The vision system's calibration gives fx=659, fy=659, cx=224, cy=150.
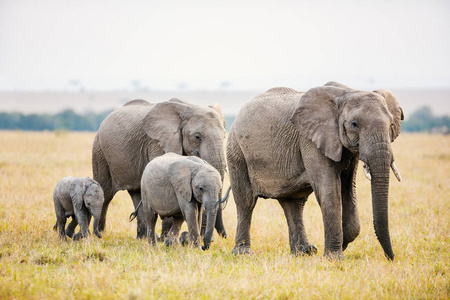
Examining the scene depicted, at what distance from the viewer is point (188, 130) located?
10.1 metres

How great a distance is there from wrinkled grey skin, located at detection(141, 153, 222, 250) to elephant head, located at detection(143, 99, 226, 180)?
0.81 metres

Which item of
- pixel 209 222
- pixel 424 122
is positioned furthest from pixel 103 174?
pixel 424 122

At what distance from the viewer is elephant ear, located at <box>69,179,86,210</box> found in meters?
9.48

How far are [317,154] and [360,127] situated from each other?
0.74 meters

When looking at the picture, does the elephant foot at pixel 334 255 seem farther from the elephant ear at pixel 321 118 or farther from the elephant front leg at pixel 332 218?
the elephant ear at pixel 321 118

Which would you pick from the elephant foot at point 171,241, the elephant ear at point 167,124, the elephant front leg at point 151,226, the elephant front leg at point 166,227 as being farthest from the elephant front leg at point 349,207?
the elephant ear at point 167,124

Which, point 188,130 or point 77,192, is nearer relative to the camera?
point 77,192

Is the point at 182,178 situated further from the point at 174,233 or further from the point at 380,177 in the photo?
the point at 380,177

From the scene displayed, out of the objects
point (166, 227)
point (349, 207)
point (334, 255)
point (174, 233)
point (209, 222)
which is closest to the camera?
point (334, 255)

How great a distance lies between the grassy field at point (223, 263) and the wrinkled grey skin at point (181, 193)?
1.27 ft

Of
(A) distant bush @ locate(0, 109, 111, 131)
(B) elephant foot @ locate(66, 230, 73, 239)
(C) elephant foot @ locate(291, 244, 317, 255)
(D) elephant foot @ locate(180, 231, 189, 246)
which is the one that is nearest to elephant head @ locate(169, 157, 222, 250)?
(D) elephant foot @ locate(180, 231, 189, 246)

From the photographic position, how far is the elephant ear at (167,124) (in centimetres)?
1020

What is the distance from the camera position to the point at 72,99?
148 meters

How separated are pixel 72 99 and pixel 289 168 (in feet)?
472
